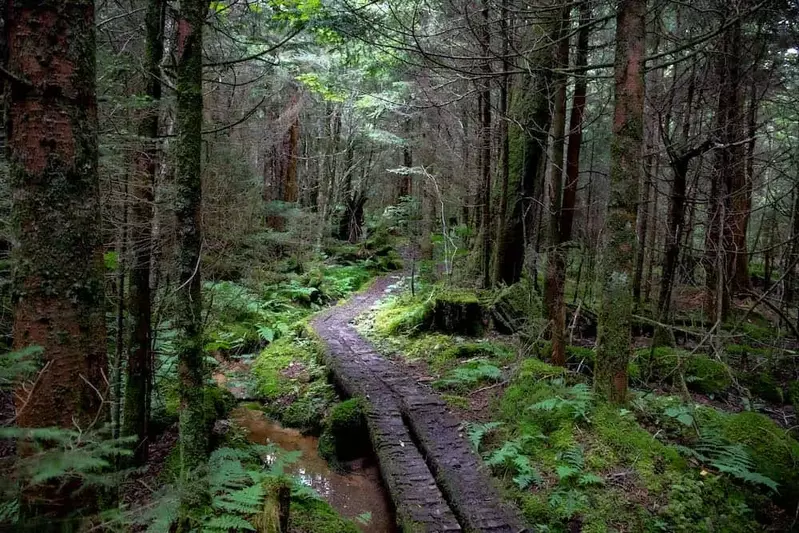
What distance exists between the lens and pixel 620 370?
5578mm

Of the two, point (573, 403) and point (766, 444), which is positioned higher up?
point (573, 403)

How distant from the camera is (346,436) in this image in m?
7.06

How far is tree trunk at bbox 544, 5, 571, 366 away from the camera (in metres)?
7.25

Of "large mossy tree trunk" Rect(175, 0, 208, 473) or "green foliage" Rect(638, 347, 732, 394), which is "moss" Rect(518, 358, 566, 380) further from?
"large mossy tree trunk" Rect(175, 0, 208, 473)

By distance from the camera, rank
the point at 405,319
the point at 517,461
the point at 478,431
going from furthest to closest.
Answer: the point at 405,319 < the point at 478,431 < the point at 517,461

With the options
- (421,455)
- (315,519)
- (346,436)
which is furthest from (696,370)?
(315,519)

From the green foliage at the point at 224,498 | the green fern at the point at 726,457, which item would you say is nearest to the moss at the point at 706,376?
the green fern at the point at 726,457

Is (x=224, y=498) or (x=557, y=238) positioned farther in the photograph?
(x=557, y=238)

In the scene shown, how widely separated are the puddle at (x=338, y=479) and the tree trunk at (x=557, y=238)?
3.36 m

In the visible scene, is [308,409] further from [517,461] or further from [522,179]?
[522,179]

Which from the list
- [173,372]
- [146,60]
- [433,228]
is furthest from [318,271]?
[146,60]

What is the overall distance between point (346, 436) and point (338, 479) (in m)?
0.66

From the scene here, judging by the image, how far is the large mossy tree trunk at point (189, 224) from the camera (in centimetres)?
442

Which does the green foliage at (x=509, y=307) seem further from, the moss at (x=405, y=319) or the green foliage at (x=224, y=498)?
the green foliage at (x=224, y=498)
